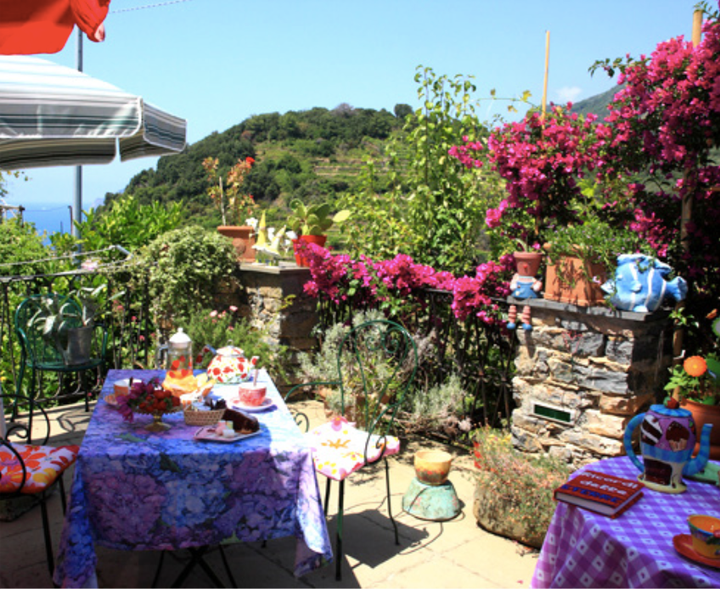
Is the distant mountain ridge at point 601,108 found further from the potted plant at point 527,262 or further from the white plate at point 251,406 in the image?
the white plate at point 251,406

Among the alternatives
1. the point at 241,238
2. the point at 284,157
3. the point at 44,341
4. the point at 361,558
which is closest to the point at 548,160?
the point at 361,558

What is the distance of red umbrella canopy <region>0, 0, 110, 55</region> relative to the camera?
2260 mm

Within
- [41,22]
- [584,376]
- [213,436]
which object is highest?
[41,22]

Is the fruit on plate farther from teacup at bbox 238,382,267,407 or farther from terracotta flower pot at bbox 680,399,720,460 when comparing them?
terracotta flower pot at bbox 680,399,720,460

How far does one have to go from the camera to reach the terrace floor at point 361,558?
9.07 ft

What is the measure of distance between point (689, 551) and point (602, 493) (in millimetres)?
309

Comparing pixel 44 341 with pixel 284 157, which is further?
pixel 284 157

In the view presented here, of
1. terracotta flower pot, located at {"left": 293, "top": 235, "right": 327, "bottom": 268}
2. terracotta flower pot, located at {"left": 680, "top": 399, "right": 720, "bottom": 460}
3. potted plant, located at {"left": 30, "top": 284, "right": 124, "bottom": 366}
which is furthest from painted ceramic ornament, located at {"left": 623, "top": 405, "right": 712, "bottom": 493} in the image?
potted plant, located at {"left": 30, "top": 284, "right": 124, "bottom": 366}

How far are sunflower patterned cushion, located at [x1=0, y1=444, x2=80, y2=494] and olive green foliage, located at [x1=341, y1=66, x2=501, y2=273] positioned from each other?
297 centimetres

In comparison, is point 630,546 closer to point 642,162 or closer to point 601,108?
point 642,162

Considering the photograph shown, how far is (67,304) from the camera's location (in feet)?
14.4

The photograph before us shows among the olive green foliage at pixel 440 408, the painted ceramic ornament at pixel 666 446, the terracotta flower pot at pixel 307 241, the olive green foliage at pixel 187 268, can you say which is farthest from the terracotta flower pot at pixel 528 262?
the olive green foliage at pixel 187 268

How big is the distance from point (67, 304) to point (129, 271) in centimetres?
102

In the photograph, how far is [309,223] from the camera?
5160 millimetres
